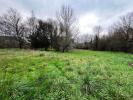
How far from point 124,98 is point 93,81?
4.76 feet

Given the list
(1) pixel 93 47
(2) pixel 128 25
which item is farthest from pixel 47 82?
(1) pixel 93 47

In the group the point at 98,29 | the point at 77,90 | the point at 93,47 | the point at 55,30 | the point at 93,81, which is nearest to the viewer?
the point at 77,90

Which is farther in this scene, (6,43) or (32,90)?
(6,43)

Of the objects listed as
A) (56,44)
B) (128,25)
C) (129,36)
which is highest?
(128,25)

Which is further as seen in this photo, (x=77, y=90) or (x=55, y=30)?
(x=55, y=30)

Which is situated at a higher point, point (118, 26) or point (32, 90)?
point (118, 26)

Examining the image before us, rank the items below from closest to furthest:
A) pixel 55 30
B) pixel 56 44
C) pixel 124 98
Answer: pixel 124 98, pixel 56 44, pixel 55 30

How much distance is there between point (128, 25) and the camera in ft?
121

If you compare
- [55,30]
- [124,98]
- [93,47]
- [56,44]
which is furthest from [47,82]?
[93,47]

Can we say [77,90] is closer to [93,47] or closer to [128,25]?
[128,25]

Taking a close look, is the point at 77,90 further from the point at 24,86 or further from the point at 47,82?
the point at 24,86

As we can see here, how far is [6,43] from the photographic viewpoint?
2900cm

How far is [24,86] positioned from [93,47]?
45.4 meters

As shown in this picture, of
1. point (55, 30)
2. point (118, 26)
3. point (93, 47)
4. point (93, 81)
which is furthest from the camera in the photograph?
point (93, 47)
